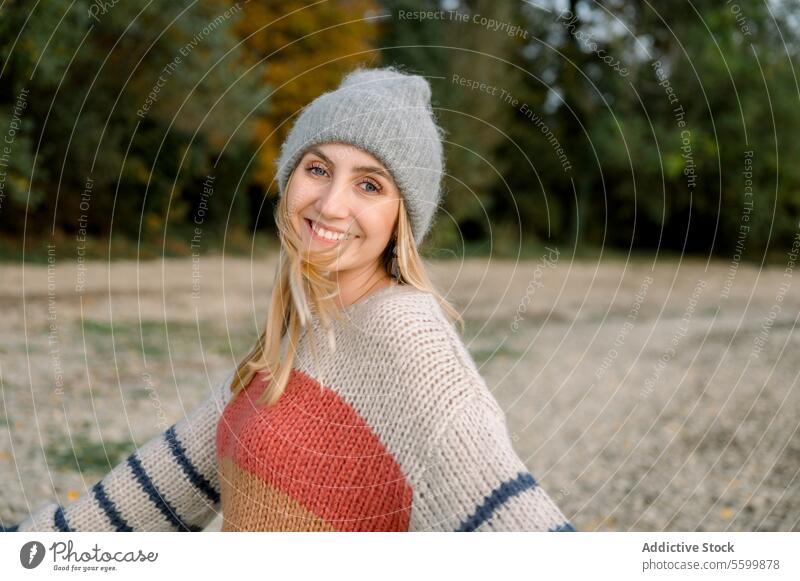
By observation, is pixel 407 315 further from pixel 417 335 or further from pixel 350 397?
pixel 350 397

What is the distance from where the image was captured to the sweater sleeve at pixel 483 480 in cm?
134

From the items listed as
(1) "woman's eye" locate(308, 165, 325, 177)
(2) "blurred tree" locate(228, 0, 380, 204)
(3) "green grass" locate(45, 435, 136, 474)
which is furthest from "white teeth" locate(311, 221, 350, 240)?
(2) "blurred tree" locate(228, 0, 380, 204)

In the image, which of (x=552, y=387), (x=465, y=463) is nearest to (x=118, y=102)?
(x=552, y=387)

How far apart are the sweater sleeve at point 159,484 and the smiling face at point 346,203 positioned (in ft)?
1.43

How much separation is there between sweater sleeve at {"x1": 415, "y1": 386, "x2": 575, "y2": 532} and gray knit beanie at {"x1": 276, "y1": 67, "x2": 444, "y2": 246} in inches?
21.3

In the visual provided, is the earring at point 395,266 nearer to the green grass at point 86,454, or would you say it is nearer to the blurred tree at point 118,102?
the green grass at point 86,454

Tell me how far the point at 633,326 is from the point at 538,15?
10.4 metres

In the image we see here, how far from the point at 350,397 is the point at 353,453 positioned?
0.35 feet

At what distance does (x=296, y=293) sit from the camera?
1.74m

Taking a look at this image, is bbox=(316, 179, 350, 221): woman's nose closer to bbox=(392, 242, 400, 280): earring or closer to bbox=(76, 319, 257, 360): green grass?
bbox=(392, 242, 400, 280): earring

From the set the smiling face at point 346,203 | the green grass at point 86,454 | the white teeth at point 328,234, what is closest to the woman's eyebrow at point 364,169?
the smiling face at point 346,203

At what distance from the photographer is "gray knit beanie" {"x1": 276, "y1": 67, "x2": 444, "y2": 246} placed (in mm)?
1708

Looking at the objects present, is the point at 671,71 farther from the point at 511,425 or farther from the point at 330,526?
the point at 330,526
